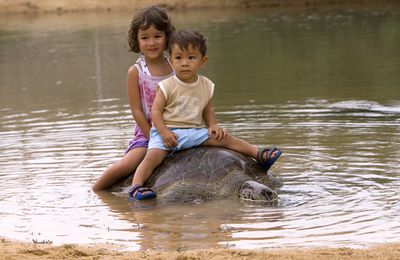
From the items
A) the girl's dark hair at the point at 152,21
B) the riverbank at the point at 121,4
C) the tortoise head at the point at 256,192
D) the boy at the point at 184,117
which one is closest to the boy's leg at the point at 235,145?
the boy at the point at 184,117

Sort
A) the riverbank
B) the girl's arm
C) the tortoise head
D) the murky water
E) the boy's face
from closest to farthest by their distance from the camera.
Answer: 1. the murky water
2. the tortoise head
3. the boy's face
4. the girl's arm
5. the riverbank

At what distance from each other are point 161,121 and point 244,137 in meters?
2.39

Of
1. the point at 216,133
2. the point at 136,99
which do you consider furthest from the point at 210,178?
the point at 136,99

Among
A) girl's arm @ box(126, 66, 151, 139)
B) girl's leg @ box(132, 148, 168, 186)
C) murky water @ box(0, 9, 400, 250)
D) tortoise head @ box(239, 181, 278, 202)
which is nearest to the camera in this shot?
murky water @ box(0, 9, 400, 250)

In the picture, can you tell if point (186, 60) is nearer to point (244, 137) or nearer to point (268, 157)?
point (268, 157)

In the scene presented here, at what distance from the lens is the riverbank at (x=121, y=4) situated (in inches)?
1348

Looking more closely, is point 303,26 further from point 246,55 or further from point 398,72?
A: point 398,72

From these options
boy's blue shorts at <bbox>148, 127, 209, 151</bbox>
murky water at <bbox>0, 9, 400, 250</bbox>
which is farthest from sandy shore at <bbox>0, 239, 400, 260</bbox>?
boy's blue shorts at <bbox>148, 127, 209, 151</bbox>

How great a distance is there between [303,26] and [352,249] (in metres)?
19.9

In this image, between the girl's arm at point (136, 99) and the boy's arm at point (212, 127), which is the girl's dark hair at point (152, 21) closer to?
the girl's arm at point (136, 99)

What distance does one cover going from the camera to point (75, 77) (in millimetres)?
16812

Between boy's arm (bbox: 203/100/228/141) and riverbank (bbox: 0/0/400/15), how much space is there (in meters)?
26.4

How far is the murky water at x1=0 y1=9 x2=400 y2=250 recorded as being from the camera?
6.14 metres

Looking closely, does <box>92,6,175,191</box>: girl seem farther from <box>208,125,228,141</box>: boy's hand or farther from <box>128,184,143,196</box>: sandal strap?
<box>208,125,228,141</box>: boy's hand
